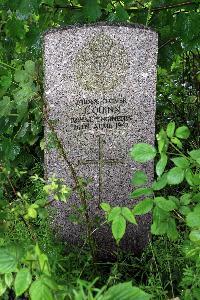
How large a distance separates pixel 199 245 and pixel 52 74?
133cm

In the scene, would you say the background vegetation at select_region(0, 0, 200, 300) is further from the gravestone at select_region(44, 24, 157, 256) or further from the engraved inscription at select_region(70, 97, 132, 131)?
the engraved inscription at select_region(70, 97, 132, 131)

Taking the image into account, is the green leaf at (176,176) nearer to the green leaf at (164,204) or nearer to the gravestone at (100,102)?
the green leaf at (164,204)

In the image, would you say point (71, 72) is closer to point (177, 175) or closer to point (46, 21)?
point (46, 21)

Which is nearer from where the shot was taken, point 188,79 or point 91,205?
point 91,205

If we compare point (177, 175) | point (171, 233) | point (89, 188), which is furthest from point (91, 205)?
point (177, 175)

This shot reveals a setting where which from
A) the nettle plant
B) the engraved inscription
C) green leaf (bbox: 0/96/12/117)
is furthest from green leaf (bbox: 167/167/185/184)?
green leaf (bbox: 0/96/12/117)

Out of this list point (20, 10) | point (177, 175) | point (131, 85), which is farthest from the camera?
point (131, 85)

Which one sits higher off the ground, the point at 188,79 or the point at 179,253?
the point at 188,79

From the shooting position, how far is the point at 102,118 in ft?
8.87

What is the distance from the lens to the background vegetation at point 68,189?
1.72 meters

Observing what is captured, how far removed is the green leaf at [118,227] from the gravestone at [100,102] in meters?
1.00

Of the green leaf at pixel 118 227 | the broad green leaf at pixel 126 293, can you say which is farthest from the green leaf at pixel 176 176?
the broad green leaf at pixel 126 293

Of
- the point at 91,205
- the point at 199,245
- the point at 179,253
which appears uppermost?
the point at 199,245

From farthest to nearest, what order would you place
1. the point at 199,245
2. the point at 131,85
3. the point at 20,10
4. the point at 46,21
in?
the point at 46,21 < the point at 131,85 < the point at 20,10 < the point at 199,245
